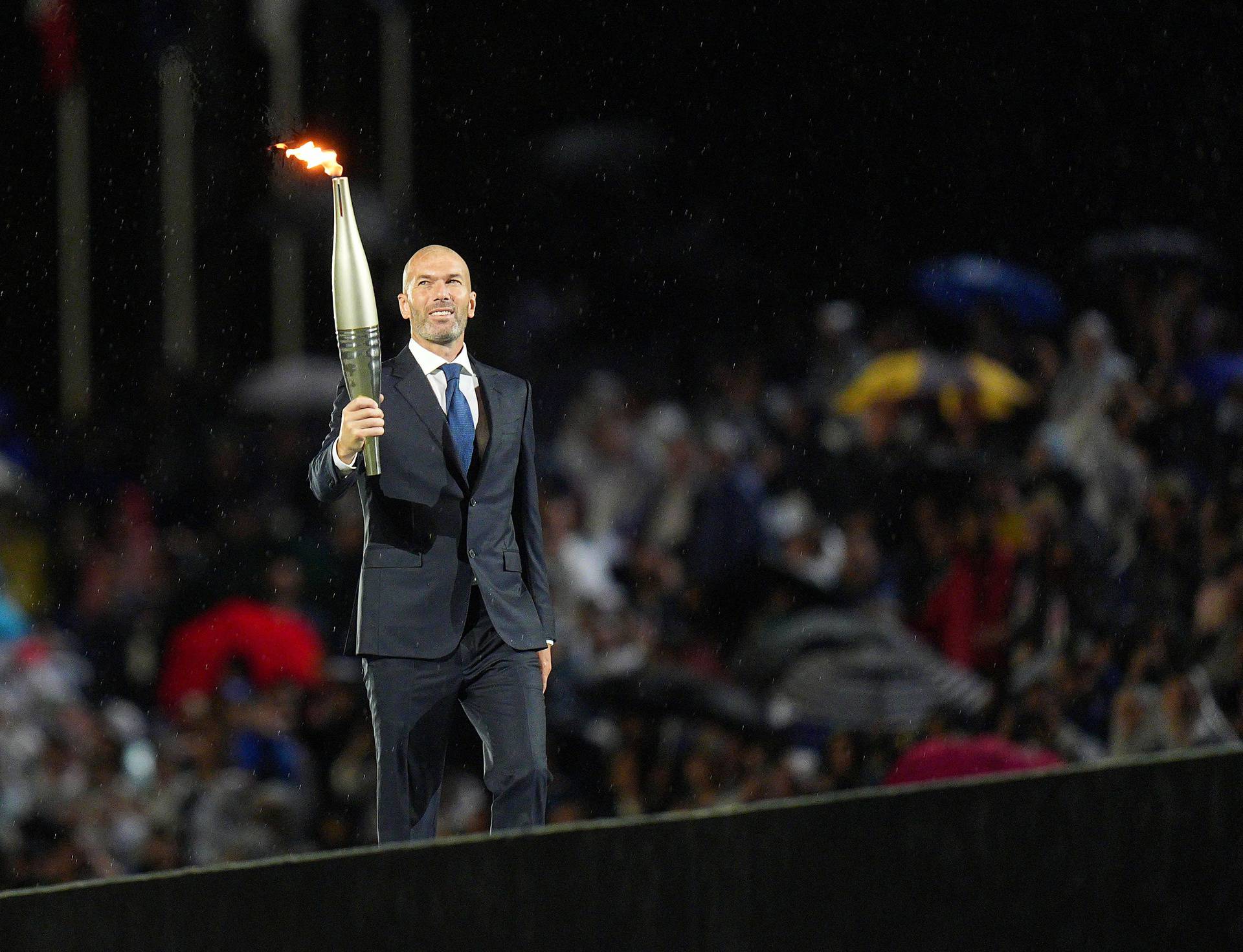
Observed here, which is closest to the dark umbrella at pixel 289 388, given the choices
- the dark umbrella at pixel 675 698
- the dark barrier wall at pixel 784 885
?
the dark umbrella at pixel 675 698

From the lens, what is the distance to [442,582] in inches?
124

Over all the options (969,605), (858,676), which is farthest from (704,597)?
(969,605)

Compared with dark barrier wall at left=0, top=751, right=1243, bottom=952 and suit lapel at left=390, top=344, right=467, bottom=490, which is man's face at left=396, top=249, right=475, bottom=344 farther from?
dark barrier wall at left=0, top=751, right=1243, bottom=952

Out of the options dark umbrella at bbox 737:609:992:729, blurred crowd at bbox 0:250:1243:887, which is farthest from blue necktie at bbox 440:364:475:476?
dark umbrella at bbox 737:609:992:729

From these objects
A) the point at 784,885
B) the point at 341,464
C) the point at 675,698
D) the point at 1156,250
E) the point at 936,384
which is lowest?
the point at 675,698

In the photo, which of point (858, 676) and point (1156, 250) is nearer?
point (858, 676)

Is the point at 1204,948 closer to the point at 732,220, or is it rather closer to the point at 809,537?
the point at 809,537

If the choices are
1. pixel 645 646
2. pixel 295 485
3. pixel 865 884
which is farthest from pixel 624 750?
pixel 865 884

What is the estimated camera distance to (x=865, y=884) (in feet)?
7.83

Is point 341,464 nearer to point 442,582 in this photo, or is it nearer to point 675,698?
point 442,582

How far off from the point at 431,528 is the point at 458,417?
0.18 metres

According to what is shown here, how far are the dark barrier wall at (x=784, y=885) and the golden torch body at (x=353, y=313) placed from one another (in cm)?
103

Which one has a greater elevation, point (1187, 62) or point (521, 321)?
point (1187, 62)

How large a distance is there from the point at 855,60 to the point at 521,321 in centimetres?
228
